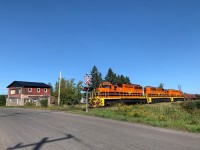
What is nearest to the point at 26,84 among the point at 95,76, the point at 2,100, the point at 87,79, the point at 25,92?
the point at 25,92

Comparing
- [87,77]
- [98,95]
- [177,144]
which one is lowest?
[177,144]

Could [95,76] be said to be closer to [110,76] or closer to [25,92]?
[110,76]

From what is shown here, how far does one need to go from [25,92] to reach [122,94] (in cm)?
3876

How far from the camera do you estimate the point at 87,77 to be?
86.8 feet

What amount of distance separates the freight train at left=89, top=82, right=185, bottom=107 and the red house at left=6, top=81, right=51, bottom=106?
34693 mm

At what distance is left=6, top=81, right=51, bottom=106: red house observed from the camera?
6575 cm

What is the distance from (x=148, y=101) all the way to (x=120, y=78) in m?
88.0

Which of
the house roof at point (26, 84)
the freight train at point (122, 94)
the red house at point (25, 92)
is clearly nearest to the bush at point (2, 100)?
the red house at point (25, 92)

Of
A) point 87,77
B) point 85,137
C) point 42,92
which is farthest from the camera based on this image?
point 42,92

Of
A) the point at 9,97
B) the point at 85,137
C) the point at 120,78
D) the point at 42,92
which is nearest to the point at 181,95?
the point at 42,92

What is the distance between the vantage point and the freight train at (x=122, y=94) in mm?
31145

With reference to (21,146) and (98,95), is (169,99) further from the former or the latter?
(21,146)

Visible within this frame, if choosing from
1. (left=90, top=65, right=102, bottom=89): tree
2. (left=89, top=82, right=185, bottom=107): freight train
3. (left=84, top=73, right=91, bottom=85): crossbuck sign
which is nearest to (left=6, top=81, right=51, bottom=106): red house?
(left=89, top=82, right=185, bottom=107): freight train

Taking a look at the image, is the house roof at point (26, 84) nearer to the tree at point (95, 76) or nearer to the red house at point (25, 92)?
the red house at point (25, 92)
